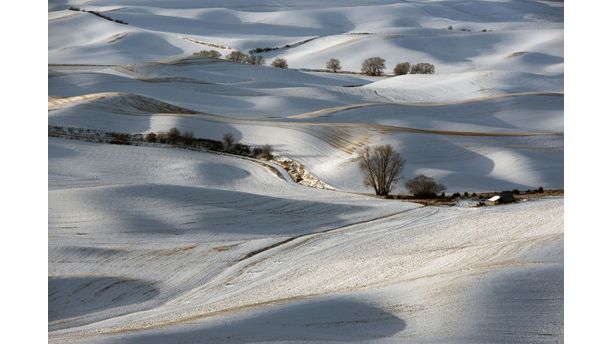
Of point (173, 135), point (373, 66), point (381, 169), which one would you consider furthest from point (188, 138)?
point (373, 66)

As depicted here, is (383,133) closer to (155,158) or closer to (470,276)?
(155,158)

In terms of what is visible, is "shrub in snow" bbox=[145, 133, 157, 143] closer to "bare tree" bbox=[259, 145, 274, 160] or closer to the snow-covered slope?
"bare tree" bbox=[259, 145, 274, 160]

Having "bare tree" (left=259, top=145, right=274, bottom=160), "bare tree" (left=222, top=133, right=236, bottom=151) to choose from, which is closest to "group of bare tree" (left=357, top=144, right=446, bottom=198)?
"bare tree" (left=259, top=145, right=274, bottom=160)

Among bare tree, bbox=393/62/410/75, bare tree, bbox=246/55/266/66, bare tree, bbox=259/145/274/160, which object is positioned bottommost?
bare tree, bbox=259/145/274/160

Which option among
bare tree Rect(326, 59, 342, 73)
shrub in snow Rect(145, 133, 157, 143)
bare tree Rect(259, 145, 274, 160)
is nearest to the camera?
bare tree Rect(259, 145, 274, 160)

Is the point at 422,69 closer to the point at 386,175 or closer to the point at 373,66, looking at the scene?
the point at 373,66
